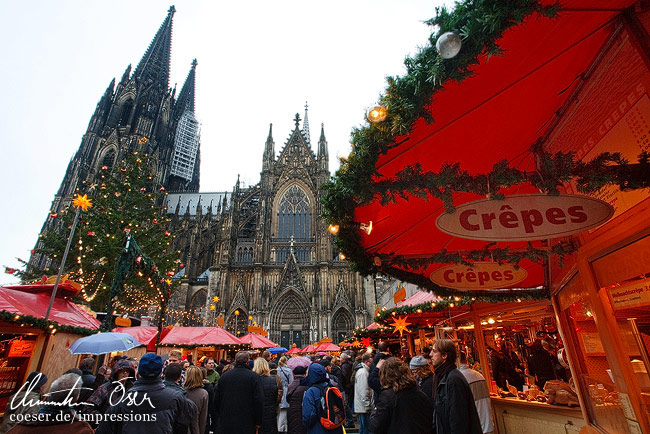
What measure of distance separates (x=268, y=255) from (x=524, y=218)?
2394cm

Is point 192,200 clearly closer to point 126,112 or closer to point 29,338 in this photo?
point 126,112

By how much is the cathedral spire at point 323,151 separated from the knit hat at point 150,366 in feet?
86.3

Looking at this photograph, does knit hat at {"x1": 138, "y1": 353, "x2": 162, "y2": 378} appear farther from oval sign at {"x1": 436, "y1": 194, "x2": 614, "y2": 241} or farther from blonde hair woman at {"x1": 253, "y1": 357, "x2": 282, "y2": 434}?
oval sign at {"x1": 436, "y1": 194, "x2": 614, "y2": 241}

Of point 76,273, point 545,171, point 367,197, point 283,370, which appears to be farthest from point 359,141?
point 76,273

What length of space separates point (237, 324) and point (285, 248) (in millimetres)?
6764

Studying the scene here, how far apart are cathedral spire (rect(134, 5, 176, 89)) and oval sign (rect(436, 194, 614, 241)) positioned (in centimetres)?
5276

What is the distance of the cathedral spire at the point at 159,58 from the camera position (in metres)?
45.5

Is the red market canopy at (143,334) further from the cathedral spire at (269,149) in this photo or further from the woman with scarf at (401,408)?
the cathedral spire at (269,149)

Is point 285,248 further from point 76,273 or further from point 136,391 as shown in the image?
point 136,391

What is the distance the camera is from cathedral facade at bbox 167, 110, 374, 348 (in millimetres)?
23047

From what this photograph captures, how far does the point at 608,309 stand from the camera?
101 inches

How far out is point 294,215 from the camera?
2720 cm

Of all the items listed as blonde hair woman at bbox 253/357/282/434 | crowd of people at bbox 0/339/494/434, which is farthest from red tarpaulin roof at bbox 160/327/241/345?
blonde hair woman at bbox 253/357/282/434

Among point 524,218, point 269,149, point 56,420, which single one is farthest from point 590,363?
point 269,149
